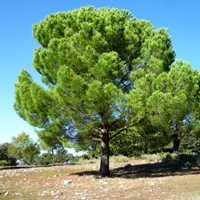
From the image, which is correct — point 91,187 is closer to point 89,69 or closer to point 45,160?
point 89,69

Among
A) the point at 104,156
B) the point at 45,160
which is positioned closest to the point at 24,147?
the point at 45,160

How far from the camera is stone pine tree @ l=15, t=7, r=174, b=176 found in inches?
708

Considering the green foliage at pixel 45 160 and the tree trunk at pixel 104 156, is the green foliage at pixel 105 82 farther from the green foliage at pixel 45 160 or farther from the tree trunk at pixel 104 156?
the green foliage at pixel 45 160

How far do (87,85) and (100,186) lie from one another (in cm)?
496

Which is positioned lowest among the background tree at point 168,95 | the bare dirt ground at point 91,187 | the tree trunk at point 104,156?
the bare dirt ground at point 91,187

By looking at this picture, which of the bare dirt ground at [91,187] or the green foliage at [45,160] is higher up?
the green foliage at [45,160]

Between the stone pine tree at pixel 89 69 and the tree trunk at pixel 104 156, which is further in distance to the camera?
the tree trunk at pixel 104 156

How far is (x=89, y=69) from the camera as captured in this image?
18656 mm

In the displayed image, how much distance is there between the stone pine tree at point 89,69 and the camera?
1798 cm

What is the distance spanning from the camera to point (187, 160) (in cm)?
2647

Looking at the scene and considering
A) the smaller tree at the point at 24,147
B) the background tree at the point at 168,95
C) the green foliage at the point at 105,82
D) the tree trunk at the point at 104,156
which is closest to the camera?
the background tree at the point at 168,95

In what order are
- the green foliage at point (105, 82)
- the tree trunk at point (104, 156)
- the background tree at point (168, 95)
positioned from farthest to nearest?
the tree trunk at point (104, 156), the green foliage at point (105, 82), the background tree at point (168, 95)

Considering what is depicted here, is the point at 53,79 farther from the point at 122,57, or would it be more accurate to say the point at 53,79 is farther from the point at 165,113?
the point at 165,113

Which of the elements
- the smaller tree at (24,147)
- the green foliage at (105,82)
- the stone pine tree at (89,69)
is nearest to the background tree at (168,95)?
the green foliage at (105,82)
